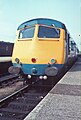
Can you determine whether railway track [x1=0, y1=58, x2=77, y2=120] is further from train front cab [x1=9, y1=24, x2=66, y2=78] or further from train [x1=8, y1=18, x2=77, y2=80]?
train front cab [x1=9, y1=24, x2=66, y2=78]

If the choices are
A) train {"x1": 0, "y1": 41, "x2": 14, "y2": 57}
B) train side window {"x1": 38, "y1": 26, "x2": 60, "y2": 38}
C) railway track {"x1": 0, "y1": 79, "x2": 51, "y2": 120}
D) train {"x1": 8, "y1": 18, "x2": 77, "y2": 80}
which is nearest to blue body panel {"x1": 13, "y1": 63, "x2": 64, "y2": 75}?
train {"x1": 8, "y1": 18, "x2": 77, "y2": 80}

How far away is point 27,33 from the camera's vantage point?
30.6 feet

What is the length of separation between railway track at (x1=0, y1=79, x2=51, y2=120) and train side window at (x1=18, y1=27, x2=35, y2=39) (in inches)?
79.5

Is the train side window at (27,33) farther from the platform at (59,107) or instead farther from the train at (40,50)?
the platform at (59,107)

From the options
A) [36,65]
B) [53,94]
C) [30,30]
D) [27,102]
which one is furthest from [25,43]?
[53,94]

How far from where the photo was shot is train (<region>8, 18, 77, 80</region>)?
832cm

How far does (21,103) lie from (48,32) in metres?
3.36

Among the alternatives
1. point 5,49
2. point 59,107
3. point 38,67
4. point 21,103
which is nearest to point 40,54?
point 38,67

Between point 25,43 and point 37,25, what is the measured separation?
85 centimetres

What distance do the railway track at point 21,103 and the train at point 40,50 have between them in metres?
0.59

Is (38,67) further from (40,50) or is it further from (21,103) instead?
(21,103)

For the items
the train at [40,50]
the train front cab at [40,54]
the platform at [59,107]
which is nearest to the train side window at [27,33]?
the train at [40,50]

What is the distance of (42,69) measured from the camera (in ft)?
27.2

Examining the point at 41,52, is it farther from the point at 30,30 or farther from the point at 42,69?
the point at 30,30
